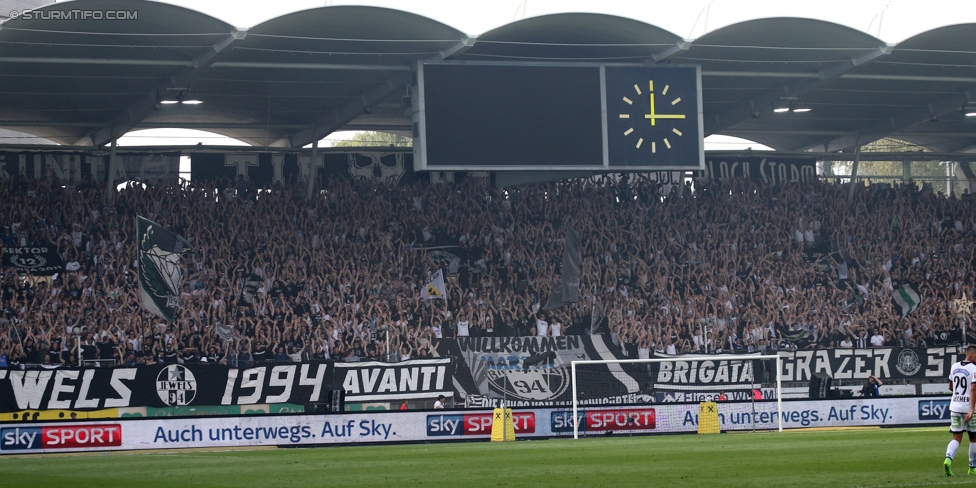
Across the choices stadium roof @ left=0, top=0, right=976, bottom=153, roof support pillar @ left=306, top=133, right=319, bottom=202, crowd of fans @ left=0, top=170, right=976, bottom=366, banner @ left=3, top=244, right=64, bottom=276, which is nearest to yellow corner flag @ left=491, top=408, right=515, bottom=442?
crowd of fans @ left=0, top=170, right=976, bottom=366

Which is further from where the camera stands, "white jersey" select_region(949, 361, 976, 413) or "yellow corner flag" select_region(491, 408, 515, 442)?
"yellow corner flag" select_region(491, 408, 515, 442)

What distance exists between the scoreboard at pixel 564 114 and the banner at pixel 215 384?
5.79 m

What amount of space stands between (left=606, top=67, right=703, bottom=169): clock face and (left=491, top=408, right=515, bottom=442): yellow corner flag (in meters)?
7.81

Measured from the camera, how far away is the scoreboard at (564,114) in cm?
2853

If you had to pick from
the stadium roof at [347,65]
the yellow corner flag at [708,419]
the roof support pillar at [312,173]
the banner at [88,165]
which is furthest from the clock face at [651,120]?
the banner at [88,165]

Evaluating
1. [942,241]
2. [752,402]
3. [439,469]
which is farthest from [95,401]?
[942,241]

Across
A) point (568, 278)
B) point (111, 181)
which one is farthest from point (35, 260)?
point (568, 278)

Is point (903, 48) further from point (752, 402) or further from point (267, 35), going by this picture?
point (267, 35)

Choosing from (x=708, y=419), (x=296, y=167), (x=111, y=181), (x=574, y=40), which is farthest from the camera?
(x=296, y=167)

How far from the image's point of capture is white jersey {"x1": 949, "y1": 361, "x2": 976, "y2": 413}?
13.0 meters

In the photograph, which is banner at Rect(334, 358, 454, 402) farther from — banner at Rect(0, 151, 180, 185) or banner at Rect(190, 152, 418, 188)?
banner at Rect(0, 151, 180, 185)

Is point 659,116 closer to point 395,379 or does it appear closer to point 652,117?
point 652,117

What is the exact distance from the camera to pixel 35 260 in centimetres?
3088
